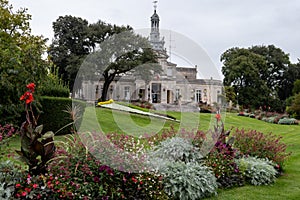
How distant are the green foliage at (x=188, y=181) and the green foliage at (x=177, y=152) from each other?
41 centimetres

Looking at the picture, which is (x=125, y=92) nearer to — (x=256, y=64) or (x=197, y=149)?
(x=197, y=149)

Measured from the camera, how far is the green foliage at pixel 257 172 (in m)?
5.38

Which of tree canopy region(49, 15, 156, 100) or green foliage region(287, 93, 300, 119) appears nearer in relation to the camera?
tree canopy region(49, 15, 156, 100)

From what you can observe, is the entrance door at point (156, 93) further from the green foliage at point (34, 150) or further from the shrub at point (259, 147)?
the green foliage at point (34, 150)

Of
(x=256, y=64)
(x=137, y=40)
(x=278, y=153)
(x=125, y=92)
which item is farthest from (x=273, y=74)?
(x=278, y=153)

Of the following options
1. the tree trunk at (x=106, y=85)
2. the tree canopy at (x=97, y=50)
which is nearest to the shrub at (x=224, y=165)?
the tree canopy at (x=97, y=50)

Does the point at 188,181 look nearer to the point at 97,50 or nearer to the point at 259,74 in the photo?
the point at 97,50

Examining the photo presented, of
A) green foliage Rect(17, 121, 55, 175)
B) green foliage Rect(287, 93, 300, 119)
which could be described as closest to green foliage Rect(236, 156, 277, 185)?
green foliage Rect(17, 121, 55, 175)

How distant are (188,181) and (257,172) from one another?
1733mm

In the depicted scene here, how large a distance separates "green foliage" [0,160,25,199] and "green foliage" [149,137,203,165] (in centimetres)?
216

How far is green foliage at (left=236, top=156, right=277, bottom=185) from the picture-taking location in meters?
5.38

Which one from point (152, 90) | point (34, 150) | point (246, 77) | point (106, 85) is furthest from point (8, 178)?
point (246, 77)

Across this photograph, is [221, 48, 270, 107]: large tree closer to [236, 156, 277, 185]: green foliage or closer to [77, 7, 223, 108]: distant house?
[77, 7, 223, 108]: distant house

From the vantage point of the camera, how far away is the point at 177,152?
17.0 ft
